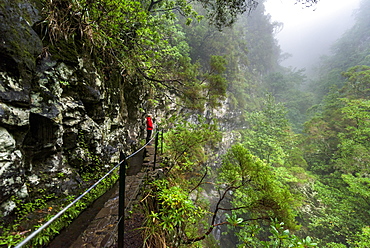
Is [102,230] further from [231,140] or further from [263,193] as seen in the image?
[231,140]

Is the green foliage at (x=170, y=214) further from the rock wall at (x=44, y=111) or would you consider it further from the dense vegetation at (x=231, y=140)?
the rock wall at (x=44, y=111)

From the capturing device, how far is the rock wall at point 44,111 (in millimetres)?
2238

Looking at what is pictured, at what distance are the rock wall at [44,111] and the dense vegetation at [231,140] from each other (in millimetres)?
531

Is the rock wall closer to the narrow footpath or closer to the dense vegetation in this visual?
the dense vegetation

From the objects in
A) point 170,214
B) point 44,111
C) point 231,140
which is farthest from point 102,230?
point 231,140

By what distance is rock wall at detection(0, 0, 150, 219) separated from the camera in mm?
2238

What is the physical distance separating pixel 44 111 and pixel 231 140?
1853cm

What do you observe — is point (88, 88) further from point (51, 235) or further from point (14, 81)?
point (51, 235)

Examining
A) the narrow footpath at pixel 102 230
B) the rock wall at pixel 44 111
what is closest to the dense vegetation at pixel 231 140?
the narrow footpath at pixel 102 230

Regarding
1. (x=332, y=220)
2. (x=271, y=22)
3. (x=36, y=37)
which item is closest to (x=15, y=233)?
(x=36, y=37)

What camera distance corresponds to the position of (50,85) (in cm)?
293

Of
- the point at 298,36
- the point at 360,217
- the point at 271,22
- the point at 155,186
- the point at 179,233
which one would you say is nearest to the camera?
the point at 179,233

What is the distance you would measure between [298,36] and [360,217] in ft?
327

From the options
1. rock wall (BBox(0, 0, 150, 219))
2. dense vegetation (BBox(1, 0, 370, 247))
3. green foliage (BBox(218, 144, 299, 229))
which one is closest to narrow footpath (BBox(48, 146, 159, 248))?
dense vegetation (BBox(1, 0, 370, 247))
